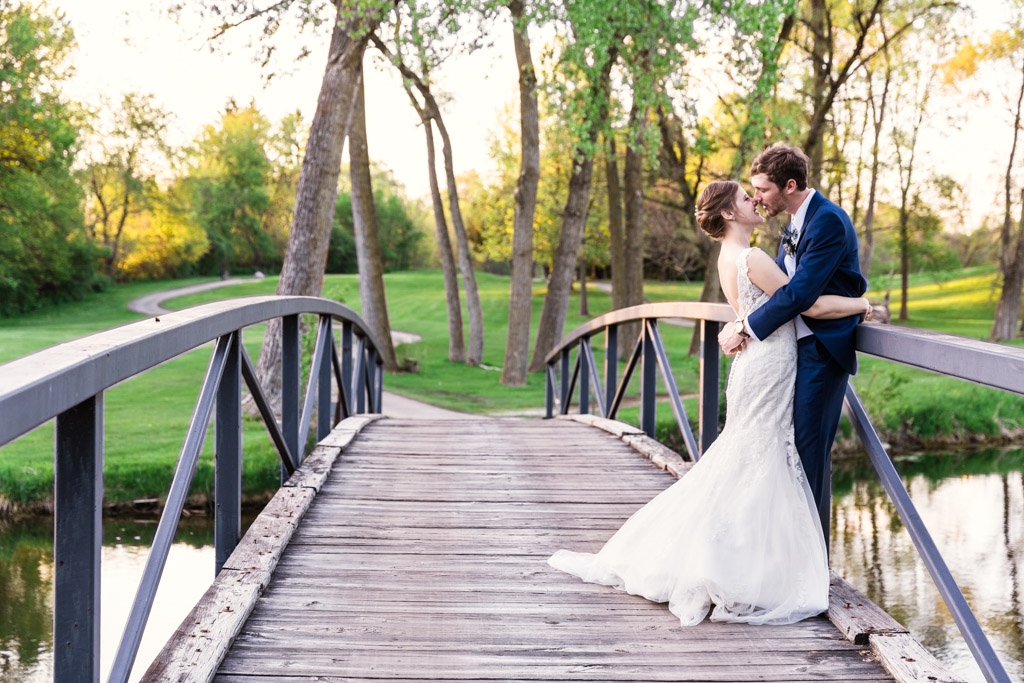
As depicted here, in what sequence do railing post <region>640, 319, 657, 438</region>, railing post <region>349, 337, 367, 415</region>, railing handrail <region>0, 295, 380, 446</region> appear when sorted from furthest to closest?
1. railing post <region>349, 337, 367, 415</region>
2. railing post <region>640, 319, 657, 438</region>
3. railing handrail <region>0, 295, 380, 446</region>

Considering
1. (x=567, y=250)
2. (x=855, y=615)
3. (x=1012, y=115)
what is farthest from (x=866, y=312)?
(x=1012, y=115)

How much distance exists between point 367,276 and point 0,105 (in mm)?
11447

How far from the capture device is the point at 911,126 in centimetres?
2681

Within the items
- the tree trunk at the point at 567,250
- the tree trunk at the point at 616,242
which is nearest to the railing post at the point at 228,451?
the tree trunk at the point at 567,250

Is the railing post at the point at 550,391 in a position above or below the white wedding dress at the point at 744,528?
below

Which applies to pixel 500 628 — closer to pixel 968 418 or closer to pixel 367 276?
pixel 968 418

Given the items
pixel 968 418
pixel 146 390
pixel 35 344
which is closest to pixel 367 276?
pixel 146 390

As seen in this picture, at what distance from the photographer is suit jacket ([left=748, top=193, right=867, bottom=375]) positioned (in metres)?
2.81

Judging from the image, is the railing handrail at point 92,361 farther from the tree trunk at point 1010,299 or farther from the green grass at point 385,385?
the tree trunk at point 1010,299

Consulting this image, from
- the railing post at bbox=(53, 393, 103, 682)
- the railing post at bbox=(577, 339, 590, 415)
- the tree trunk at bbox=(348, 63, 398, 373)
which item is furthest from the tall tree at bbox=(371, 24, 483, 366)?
the railing post at bbox=(53, 393, 103, 682)

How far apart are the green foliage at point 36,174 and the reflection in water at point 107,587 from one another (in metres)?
14.4

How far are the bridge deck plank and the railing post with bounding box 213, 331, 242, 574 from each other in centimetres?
25

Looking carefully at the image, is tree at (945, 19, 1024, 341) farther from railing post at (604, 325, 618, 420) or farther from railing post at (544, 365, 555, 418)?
railing post at (604, 325, 618, 420)

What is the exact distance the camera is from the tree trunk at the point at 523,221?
15.9m
